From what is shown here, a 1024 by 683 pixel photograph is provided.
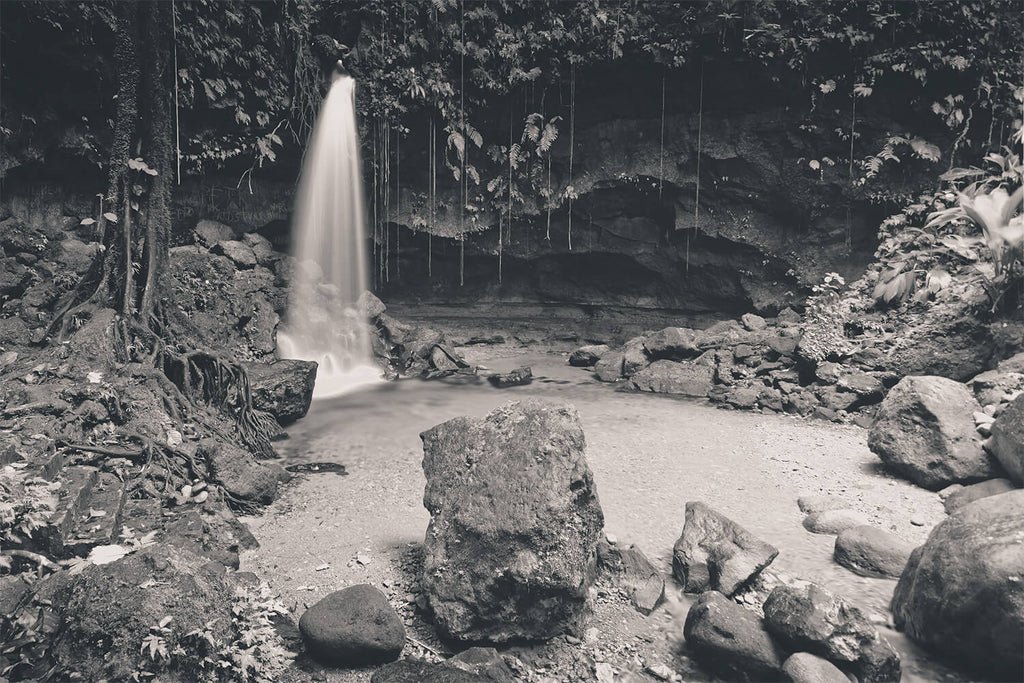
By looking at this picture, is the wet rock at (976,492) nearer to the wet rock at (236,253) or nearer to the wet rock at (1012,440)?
the wet rock at (1012,440)

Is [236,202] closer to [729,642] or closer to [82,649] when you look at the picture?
[82,649]

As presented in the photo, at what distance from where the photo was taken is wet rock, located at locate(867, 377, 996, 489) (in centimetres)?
565

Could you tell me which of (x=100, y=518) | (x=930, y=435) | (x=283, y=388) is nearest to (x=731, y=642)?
(x=930, y=435)

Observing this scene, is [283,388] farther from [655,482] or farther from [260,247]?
[260,247]

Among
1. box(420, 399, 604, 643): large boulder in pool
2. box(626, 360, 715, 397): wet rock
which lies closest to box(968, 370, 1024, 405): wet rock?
box(626, 360, 715, 397): wet rock

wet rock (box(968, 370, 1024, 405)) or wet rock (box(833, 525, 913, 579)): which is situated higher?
wet rock (box(968, 370, 1024, 405))

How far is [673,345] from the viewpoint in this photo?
37.8 ft

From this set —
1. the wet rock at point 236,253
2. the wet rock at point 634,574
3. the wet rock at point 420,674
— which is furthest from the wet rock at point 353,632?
the wet rock at point 236,253

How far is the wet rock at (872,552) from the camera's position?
427 centimetres

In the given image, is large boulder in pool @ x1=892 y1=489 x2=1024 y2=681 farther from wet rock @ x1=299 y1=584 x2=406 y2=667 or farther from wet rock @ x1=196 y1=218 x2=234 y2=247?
wet rock @ x1=196 y1=218 x2=234 y2=247

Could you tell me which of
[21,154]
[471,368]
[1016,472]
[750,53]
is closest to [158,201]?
[21,154]

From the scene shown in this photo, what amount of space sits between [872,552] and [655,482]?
2152mm

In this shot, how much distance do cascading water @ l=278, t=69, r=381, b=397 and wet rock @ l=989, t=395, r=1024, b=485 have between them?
9423 mm

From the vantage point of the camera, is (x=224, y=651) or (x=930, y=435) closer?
(x=224, y=651)
